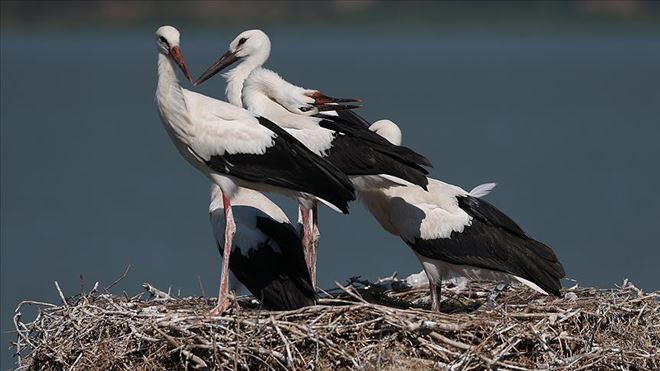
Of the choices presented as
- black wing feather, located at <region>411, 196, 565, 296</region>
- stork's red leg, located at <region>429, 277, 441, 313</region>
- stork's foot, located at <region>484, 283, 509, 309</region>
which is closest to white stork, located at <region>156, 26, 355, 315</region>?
black wing feather, located at <region>411, 196, 565, 296</region>

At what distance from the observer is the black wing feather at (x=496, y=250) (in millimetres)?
10875

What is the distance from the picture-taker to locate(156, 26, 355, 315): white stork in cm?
1052

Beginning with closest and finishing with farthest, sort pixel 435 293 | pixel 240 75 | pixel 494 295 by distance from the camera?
pixel 435 293 < pixel 494 295 < pixel 240 75

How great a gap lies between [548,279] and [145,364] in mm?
2777

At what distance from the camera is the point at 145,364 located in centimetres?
977

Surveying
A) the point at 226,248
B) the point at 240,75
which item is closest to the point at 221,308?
the point at 226,248

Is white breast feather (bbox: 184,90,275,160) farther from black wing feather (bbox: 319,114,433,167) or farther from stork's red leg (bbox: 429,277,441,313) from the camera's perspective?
stork's red leg (bbox: 429,277,441,313)

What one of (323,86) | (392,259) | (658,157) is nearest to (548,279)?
(392,259)

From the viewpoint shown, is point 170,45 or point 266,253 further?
point 266,253

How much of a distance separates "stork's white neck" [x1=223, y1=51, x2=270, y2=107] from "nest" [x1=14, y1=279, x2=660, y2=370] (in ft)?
7.44

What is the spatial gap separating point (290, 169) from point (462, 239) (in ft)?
4.30

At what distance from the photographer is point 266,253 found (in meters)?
11.0

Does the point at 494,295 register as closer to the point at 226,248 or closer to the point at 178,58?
the point at 226,248

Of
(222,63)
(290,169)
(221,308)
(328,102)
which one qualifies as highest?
(222,63)
